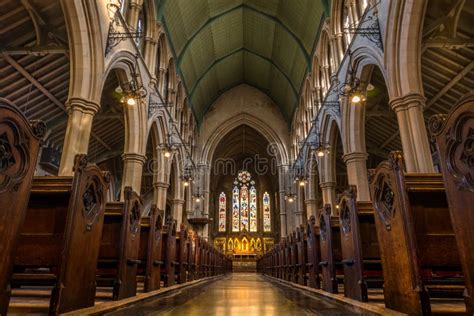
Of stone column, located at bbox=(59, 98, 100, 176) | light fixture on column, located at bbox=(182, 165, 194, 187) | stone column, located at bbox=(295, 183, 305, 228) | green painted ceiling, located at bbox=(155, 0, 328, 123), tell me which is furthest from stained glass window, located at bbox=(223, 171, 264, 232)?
stone column, located at bbox=(59, 98, 100, 176)

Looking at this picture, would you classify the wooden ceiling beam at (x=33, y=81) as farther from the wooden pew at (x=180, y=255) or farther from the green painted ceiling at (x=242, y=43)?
the wooden pew at (x=180, y=255)

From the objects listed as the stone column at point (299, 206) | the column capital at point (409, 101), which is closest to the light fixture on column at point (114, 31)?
the column capital at point (409, 101)

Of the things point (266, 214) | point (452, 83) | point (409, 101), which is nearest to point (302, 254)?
point (409, 101)

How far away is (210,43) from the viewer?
1812 centimetres

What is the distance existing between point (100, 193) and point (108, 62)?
621 cm

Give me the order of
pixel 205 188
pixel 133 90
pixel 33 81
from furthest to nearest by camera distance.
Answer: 1. pixel 205 188
2. pixel 33 81
3. pixel 133 90

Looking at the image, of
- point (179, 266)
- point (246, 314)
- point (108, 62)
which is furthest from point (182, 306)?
point (108, 62)

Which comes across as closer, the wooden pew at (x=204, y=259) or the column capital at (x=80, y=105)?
the column capital at (x=80, y=105)

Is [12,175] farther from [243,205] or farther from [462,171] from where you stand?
[243,205]

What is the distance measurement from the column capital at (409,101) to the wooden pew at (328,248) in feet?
11.7

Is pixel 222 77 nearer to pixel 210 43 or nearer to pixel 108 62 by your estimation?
pixel 210 43

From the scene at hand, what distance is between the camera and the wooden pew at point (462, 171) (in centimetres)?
210

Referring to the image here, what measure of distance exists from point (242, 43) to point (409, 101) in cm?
1425

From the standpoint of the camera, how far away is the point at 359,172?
33.6 ft
